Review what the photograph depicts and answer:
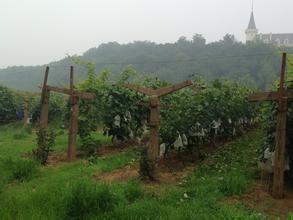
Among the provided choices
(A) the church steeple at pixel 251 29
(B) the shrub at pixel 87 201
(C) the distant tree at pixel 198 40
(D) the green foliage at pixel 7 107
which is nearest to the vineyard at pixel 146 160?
(B) the shrub at pixel 87 201

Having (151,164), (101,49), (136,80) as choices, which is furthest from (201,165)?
(101,49)

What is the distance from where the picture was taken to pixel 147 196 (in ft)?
24.9

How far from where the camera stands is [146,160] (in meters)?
8.78

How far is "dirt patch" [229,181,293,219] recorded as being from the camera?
7.03 metres

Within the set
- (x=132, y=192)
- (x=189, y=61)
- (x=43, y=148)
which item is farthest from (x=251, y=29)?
(x=132, y=192)

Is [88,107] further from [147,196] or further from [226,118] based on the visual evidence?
[147,196]

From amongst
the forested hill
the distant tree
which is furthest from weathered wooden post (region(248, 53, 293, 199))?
the distant tree

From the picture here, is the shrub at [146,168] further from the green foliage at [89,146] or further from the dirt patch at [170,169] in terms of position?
the green foliage at [89,146]

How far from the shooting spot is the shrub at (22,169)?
9305 mm

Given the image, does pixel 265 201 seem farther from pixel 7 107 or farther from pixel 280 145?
pixel 7 107

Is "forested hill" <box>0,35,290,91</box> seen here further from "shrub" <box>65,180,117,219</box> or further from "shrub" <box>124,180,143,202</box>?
"shrub" <box>65,180,117,219</box>

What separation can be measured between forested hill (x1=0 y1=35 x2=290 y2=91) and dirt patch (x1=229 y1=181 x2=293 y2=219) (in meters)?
39.8

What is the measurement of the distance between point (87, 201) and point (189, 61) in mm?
47881

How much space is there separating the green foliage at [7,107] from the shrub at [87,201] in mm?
18394
